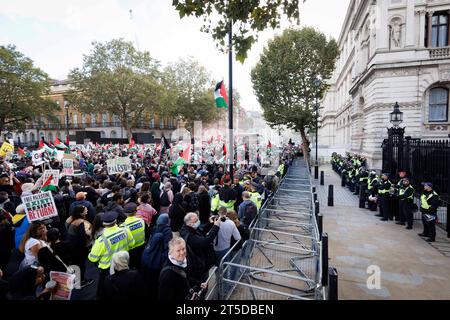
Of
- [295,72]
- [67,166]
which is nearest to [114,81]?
[295,72]

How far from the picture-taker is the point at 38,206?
18.9 ft

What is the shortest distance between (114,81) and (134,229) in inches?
1498

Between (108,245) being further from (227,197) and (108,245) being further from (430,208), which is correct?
(430,208)

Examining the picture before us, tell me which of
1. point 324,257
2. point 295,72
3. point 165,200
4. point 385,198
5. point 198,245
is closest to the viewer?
point 198,245

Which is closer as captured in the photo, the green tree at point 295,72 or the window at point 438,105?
the window at point 438,105

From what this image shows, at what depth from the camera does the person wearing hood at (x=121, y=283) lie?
10.9ft

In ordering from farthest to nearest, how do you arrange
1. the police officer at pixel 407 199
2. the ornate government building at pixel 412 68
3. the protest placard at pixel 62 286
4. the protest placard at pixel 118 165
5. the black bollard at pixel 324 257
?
the ornate government building at pixel 412 68, the protest placard at pixel 118 165, the police officer at pixel 407 199, the black bollard at pixel 324 257, the protest placard at pixel 62 286

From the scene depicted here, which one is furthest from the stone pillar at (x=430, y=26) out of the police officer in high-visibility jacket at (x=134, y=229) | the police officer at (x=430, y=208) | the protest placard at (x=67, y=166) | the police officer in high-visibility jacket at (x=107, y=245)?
the police officer in high-visibility jacket at (x=107, y=245)

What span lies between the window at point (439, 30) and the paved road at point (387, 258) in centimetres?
2070

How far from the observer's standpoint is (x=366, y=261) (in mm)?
6969

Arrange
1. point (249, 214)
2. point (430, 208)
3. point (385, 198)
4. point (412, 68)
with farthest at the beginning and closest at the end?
point (412, 68), point (385, 198), point (430, 208), point (249, 214)

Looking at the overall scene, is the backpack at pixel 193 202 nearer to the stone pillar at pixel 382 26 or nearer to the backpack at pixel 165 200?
the backpack at pixel 165 200

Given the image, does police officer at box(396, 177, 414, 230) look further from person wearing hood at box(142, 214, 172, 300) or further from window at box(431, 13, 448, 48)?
window at box(431, 13, 448, 48)

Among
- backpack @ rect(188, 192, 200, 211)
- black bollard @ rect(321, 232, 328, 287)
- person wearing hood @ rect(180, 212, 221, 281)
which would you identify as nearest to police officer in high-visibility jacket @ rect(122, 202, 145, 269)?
person wearing hood @ rect(180, 212, 221, 281)
